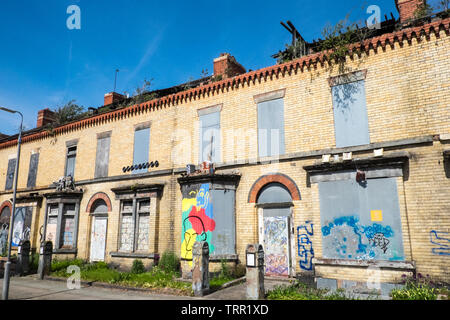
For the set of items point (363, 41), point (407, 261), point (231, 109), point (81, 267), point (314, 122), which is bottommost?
point (81, 267)

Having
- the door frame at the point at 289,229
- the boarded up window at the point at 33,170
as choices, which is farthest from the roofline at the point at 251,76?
the door frame at the point at 289,229

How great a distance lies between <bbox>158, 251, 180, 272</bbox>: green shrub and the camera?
44.1 ft

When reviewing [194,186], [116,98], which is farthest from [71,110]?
[194,186]

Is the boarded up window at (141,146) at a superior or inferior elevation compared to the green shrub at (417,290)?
superior

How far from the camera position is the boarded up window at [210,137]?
1378 cm

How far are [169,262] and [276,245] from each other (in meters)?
4.77

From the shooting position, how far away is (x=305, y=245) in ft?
35.9

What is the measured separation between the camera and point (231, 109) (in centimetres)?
1366

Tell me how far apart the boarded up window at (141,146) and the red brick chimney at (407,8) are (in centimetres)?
1188

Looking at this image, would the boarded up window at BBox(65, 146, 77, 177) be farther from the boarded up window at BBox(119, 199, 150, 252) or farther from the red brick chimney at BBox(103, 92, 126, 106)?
the boarded up window at BBox(119, 199, 150, 252)

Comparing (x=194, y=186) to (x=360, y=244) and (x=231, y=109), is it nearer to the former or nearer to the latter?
(x=231, y=109)

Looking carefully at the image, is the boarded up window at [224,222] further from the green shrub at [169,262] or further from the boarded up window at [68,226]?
the boarded up window at [68,226]

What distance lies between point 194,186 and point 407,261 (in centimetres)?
799

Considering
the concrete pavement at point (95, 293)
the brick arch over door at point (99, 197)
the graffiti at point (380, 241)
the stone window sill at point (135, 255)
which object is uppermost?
the brick arch over door at point (99, 197)
